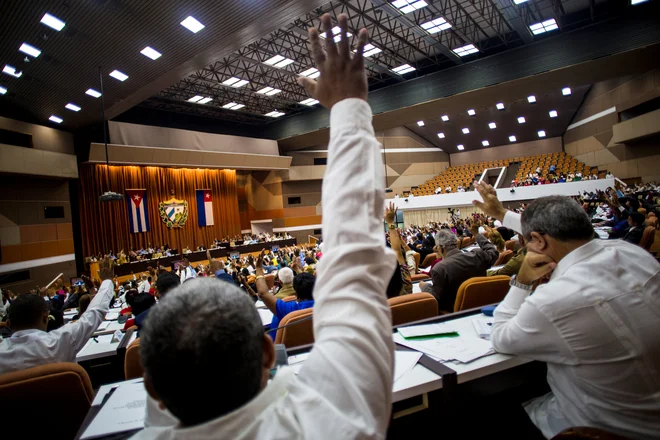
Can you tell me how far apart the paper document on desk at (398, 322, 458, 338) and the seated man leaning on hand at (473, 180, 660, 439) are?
358mm

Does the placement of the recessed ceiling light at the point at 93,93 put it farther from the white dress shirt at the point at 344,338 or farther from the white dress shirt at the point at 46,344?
the white dress shirt at the point at 344,338

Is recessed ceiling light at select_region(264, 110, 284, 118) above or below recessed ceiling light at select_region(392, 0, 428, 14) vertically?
below

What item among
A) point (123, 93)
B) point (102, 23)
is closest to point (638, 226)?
point (102, 23)

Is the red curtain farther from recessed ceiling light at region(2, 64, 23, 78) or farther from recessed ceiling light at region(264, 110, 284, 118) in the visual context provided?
recessed ceiling light at region(264, 110, 284, 118)

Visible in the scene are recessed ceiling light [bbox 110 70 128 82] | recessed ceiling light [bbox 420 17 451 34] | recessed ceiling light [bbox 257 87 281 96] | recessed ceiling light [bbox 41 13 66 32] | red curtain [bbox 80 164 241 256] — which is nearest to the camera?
recessed ceiling light [bbox 41 13 66 32]

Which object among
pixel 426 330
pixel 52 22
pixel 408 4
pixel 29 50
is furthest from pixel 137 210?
pixel 426 330

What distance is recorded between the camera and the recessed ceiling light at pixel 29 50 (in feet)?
25.2

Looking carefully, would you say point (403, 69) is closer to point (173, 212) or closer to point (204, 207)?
point (204, 207)

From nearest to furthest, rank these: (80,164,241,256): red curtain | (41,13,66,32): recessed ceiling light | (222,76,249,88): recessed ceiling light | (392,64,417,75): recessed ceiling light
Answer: (41,13,66,32): recessed ceiling light
(392,64,417,75): recessed ceiling light
(222,76,249,88): recessed ceiling light
(80,164,241,256): red curtain

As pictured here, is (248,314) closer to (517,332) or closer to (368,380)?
(368,380)

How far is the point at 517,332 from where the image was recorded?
1.46 meters

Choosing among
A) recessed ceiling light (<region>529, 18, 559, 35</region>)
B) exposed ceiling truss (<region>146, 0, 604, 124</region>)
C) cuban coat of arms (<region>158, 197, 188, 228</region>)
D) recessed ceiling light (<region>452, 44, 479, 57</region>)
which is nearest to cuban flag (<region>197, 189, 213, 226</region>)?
cuban coat of arms (<region>158, 197, 188, 228</region>)

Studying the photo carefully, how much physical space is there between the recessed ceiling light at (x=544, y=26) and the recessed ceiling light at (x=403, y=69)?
13.7 feet

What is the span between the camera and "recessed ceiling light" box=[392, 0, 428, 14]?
9992 mm
